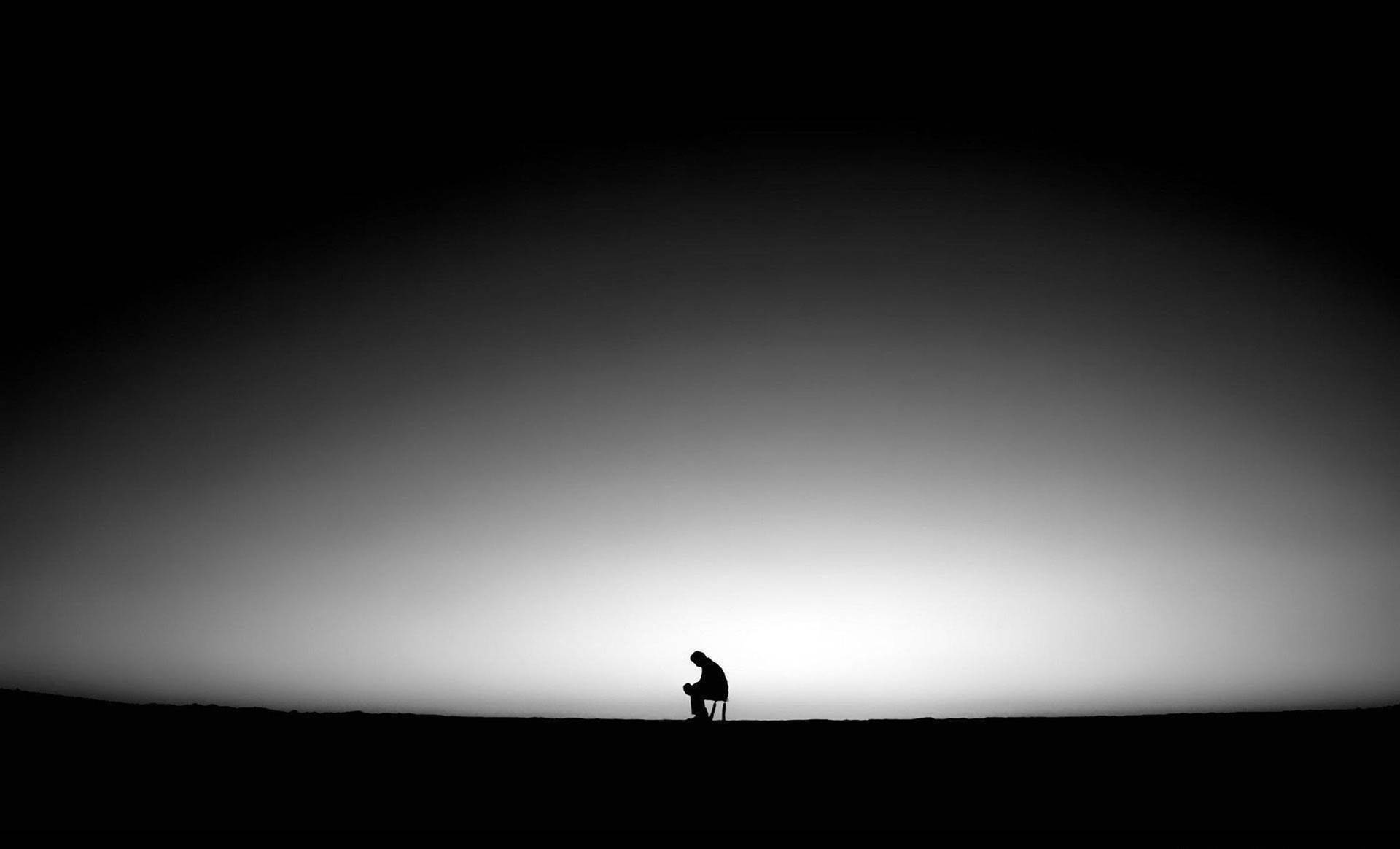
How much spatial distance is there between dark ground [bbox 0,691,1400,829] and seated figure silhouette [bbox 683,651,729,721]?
1545 mm

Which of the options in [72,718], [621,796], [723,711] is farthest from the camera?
[723,711]

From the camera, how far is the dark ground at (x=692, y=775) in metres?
6.26

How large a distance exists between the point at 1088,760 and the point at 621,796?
4.13 meters

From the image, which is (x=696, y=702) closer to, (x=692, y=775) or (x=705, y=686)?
(x=705, y=686)

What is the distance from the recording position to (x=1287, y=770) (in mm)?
7246

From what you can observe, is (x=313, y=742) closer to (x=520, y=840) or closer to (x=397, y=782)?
(x=397, y=782)

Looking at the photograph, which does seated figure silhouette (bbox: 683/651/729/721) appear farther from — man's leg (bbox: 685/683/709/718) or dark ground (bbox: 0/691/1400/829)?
dark ground (bbox: 0/691/1400/829)

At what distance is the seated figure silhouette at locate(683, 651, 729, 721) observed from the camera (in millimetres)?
11156

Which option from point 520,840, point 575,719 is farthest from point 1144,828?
point 575,719

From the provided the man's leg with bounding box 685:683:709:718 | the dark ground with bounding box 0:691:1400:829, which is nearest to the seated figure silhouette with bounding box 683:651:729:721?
the man's leg with bounding box 685:683:709:718

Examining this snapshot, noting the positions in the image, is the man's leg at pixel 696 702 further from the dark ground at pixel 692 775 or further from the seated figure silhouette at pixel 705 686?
the dark ground at pixel 692 775

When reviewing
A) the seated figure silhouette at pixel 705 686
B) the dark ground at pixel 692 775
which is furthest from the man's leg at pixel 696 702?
the dark ground at pixel 692 775

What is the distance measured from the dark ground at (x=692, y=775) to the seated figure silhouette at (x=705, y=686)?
154 centimetres

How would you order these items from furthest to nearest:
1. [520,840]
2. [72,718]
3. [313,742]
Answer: [72,718]
[313,742]
[520,840]
